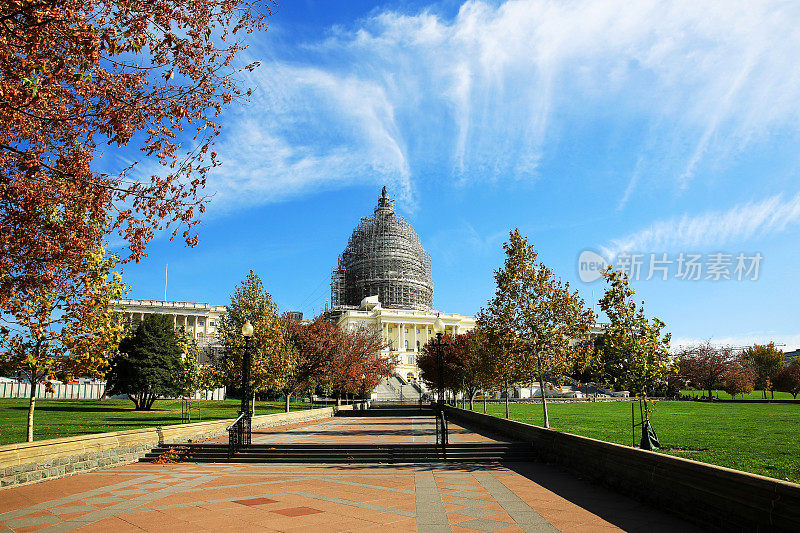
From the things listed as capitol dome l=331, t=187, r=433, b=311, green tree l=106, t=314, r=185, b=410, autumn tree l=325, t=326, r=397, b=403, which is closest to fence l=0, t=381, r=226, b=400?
green tree l=106, t=314, r=185, b=410

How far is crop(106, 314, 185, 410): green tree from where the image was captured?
159 feet

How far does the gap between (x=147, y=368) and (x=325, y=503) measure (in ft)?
146

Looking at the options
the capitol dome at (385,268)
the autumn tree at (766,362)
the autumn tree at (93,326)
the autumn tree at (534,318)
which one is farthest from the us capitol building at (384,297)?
the autumn tree at (93,326)

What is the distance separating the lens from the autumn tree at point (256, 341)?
30.5m

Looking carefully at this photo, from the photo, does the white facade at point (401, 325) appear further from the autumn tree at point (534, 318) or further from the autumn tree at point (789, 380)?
the autumn tree at point (534, 318)

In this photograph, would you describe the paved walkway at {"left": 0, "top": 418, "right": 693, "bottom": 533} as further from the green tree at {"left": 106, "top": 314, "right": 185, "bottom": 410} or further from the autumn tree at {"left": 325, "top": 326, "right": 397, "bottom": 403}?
the green tree at {"left": 106, "top": 314, "right": 185, "bottom": 410}

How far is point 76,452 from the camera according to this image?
46.9 feet

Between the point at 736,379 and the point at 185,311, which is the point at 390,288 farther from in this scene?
the point at 736,379

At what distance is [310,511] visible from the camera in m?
9.74

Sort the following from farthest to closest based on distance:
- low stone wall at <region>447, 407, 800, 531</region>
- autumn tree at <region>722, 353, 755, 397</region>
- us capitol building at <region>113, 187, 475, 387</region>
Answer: us capitol building at <region>113, 187, 475, 387</region>
autumn tree at <region>722, 353, 755, 397</region>
low stone wall at <region>447, 407, 800, 531</region>

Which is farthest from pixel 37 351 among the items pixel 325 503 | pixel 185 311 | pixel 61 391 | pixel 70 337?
pixel 185 311

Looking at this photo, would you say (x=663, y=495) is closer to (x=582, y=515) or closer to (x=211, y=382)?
(x=582, y=515)

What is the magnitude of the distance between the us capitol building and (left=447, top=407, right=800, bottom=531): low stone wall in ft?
334

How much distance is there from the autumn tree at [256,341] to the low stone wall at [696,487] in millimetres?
20738
